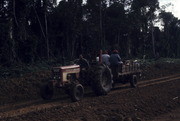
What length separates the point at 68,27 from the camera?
101ft

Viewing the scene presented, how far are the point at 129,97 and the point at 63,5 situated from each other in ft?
63.9

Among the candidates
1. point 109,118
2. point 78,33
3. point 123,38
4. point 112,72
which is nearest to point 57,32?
point 78,33

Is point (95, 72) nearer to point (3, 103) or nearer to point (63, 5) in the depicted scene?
point (3, 103)

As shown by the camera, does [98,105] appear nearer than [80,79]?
Yes

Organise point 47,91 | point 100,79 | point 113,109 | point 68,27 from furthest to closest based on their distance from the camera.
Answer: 1. point 68,27
2. point 100,79
3. point 47,91
4. point 113,109

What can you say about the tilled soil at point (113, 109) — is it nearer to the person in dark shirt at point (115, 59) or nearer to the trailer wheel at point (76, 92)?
the trailer wheel at point (76, 92)

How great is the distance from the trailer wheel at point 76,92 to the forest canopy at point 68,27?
890 centimetres

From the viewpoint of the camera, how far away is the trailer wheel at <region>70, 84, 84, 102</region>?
12766mm

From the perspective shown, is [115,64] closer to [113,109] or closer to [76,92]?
[76,92]

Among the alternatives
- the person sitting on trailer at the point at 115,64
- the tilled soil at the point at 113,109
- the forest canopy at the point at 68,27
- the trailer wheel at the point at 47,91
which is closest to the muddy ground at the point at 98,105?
the tilled soil at the point at 113,109

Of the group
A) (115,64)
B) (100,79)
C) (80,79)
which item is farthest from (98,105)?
(115,64)

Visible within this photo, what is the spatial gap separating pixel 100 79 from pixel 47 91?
7.73ft

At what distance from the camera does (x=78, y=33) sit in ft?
104

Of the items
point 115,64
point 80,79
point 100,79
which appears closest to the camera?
point 100,79
